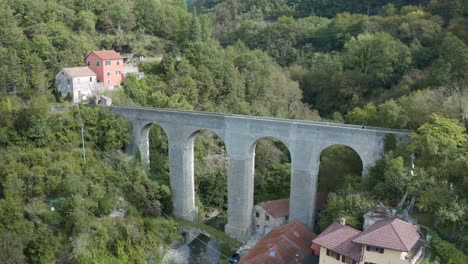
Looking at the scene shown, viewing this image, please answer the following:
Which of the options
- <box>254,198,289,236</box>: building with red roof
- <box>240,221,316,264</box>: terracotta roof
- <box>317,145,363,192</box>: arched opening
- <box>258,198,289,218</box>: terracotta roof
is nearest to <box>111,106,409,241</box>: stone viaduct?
<box>254,198,289,236</box>: building with red roof

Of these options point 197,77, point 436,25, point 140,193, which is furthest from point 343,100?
point 140,193

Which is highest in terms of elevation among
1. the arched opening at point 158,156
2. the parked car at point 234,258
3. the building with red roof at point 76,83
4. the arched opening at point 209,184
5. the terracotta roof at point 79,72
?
the terracotta roof at point 79,72

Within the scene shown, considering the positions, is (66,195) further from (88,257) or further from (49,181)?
(88,257)

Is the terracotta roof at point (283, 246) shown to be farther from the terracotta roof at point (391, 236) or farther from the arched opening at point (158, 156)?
the arched opening at point (158, 156)

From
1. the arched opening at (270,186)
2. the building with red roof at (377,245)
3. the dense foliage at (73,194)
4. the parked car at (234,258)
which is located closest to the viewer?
the building with red roof at (377,245)

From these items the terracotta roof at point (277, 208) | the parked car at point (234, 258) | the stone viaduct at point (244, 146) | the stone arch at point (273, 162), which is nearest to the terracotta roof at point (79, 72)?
the stone viaduct at point (244, 146)

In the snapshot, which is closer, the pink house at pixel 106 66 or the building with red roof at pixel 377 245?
the building with red roof at pixel 377 245
